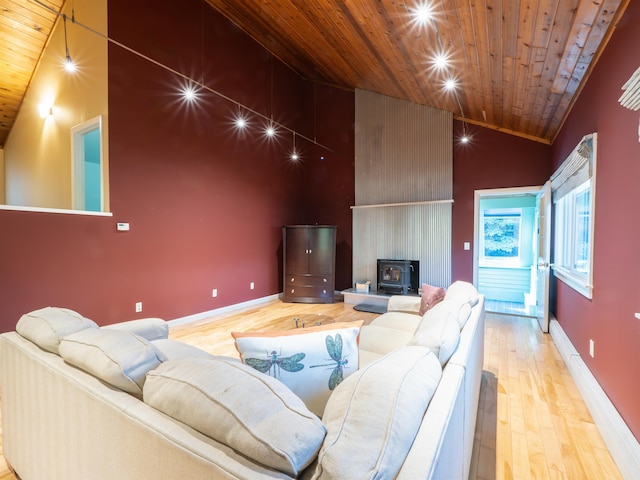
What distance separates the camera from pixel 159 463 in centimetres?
78

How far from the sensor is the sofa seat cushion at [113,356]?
3.25 ft

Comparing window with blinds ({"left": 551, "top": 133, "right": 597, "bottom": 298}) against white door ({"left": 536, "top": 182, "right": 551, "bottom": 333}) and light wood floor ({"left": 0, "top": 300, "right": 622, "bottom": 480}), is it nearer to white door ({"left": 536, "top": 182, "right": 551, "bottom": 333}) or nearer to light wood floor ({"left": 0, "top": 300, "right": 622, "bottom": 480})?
white door ({"left": 536, "top": 182, "right": 551, "bottom": 333})

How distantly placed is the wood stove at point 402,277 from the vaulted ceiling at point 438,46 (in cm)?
267

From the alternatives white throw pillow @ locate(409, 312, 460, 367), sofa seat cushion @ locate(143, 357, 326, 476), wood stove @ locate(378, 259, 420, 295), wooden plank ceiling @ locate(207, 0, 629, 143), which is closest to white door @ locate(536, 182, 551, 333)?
wooden plank ceiling @ locate(207, 0, 629, 143)

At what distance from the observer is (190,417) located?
77cm

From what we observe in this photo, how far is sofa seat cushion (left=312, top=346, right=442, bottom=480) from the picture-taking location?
2.03 feet

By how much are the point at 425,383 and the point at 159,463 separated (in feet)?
2.48

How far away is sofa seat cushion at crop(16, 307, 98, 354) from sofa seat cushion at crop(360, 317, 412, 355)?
167 centimetres

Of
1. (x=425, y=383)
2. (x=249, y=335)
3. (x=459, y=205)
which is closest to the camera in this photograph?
(x=425, y=383)

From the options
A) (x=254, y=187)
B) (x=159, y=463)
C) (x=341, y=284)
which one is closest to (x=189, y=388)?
(x=159, y=463)

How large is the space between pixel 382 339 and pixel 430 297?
871mm

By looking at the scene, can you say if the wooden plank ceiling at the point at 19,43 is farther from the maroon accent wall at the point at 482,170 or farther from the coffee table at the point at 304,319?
the maroon accent wall at the point at 482,170

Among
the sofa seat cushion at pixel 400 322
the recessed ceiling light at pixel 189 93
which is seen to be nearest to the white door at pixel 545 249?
the sofa seat cushion at pixel 400 322

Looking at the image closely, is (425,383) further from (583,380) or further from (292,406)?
(583,380)
